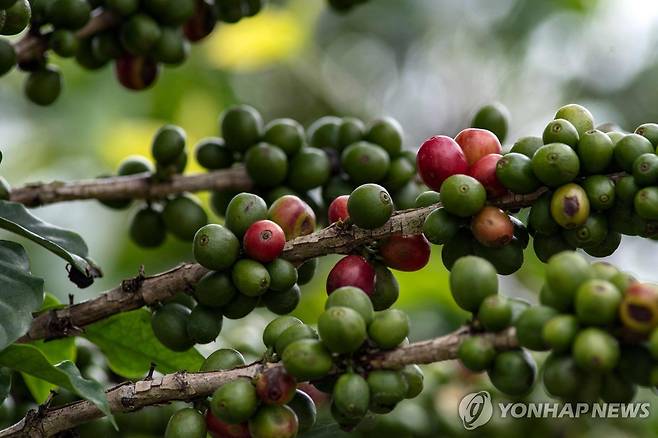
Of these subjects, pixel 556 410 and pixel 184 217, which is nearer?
pixel 556 410

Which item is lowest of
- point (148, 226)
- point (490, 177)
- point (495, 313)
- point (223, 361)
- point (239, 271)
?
point (148, 226)

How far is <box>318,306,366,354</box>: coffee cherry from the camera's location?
1703mm

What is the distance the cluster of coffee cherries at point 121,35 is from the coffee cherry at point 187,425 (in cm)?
106

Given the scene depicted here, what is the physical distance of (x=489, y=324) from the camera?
1.70 meters

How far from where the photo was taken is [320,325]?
1726 mm

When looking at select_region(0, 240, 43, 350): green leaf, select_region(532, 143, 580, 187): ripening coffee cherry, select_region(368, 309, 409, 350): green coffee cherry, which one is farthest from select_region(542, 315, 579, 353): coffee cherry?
select_region(0, 240, 43, 350): green leaf

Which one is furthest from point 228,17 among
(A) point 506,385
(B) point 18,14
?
(A) point 506,385

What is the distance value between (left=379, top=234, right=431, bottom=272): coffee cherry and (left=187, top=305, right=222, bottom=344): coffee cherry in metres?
0.40

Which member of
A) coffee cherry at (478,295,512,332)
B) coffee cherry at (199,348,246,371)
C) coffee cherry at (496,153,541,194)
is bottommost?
coffee cherry at (199,348,246,371)

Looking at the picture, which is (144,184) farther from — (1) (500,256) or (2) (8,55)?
(1) (500,256)

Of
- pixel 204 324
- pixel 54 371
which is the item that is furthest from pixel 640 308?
pixel 54 371

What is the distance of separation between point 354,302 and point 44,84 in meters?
1.33

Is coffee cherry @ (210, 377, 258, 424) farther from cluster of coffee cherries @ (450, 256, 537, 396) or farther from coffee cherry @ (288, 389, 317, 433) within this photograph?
cluster of coffee cherries @ (450, 256, 537, 396)

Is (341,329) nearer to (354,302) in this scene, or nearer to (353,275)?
(354,302)
